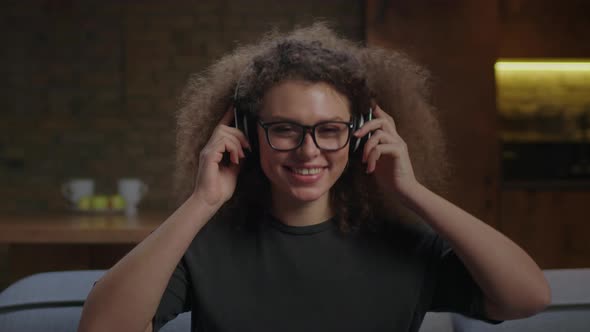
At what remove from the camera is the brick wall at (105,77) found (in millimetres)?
4176

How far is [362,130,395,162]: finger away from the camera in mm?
1095

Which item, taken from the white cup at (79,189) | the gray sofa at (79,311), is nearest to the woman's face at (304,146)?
the gray sofa at (79,311)

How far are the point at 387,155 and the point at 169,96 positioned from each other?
325 centimetres

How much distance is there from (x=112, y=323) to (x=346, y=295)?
0.36 m

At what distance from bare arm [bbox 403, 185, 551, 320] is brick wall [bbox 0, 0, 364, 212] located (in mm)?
3220

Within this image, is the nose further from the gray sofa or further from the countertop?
the countertop

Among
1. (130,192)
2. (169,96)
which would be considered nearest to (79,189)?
(130,192)

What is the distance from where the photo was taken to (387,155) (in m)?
1.11

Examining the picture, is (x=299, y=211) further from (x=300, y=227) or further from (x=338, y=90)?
(x=338, y=90)

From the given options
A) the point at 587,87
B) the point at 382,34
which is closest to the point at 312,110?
the point at 382,34

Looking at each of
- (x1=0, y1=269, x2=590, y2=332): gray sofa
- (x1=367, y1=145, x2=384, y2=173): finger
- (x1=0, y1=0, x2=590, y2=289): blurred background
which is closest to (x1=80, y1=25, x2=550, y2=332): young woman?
(x1=367, y1=145, x2=384, y2=173): finger

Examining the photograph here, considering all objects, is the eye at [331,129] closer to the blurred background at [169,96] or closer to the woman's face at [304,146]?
the woman's face at [304,146]

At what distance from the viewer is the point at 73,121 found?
4.23 metres

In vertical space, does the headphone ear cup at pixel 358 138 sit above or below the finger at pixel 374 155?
above
